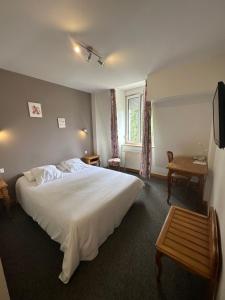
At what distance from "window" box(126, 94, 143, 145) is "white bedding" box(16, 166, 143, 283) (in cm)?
208

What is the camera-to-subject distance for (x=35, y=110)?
9.68ft

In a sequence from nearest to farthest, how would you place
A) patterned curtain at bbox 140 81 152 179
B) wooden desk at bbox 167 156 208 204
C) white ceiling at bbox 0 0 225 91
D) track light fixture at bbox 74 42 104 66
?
white ceiling at bbox 0 0 225 91 < track light fixture at bbox 74 42 104 66 < wooden desk at bbox 167 156 208 204 < patterned curtain at bbox 140 81 152 179

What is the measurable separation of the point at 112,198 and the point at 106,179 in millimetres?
661

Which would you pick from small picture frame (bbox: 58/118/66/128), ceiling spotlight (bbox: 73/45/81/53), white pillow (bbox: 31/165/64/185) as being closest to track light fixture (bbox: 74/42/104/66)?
ceiling spotlight (bbox: 73/45/81/53)

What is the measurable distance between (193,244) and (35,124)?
3346 mm

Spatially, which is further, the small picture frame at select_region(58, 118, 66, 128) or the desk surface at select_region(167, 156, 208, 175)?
the small picture frame at select_region(58, 118, 66, 128)

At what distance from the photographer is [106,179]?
2.57 meters

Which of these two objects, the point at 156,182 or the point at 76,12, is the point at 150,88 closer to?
the point at 76,12

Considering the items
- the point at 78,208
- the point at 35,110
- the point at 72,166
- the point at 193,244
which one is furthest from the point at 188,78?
the point at 35,110

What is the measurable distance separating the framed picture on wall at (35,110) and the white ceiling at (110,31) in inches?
26.4

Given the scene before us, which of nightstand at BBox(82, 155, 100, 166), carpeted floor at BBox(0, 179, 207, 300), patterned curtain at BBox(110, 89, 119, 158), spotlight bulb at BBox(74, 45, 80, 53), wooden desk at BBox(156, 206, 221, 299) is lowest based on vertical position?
carpeted floor at BBox(0, 179, 207, 300)

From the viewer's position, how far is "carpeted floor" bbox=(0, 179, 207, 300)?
49.6 inches

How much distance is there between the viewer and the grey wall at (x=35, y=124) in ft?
8.43

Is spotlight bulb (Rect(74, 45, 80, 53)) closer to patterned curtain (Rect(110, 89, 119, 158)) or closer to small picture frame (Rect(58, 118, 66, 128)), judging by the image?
small picture frame (Rect(58, 118, 66, 128))
